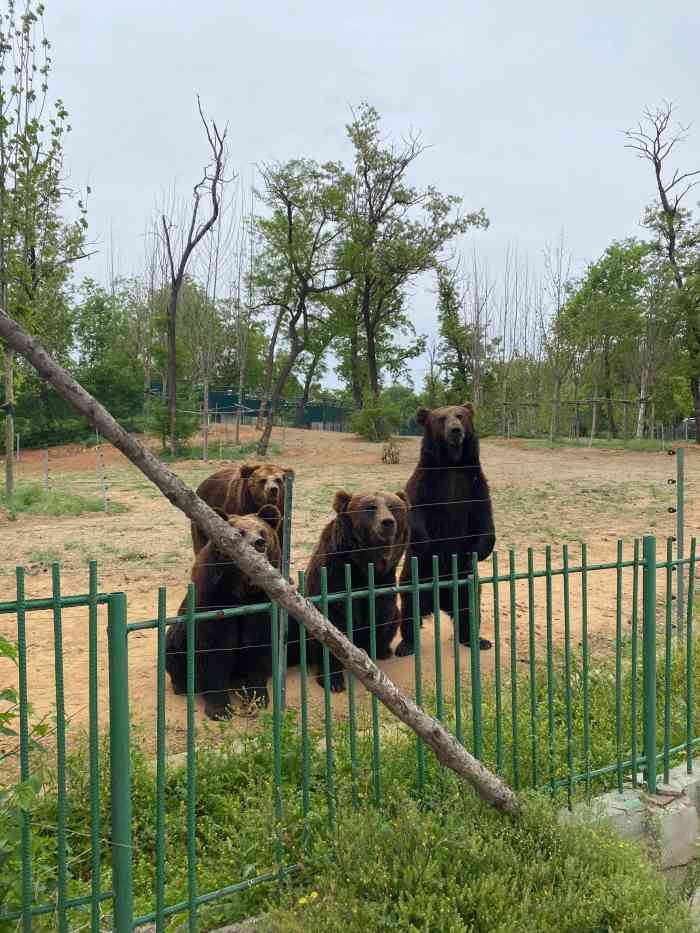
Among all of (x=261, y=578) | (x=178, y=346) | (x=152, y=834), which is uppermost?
(x=178, y=346)

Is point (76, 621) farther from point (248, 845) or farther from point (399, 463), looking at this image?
point (399, 463)

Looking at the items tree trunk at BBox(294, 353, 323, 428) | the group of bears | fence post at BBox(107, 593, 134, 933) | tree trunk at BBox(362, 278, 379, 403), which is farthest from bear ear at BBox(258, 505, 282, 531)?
tree trunk at BBox(294, 353, 323, 428)

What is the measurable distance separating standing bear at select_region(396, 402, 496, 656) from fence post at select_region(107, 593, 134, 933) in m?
4.03

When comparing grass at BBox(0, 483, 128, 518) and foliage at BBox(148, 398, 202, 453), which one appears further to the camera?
foliage at BBox(148, 398, 202, 453)

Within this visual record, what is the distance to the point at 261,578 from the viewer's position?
2.61 meters

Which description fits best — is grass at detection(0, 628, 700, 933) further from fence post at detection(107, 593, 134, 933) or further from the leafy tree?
the leafy tree

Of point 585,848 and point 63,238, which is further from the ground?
point 63,238

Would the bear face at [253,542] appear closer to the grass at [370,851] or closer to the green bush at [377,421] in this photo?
the grass at [370,851]

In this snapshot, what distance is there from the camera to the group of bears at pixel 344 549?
15.3 ft

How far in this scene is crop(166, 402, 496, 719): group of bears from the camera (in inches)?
183

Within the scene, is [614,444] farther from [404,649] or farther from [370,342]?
[404,649]

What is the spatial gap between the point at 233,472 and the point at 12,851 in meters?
4.76

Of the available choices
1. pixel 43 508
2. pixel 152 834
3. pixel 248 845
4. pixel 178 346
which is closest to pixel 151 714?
pixel 152 834

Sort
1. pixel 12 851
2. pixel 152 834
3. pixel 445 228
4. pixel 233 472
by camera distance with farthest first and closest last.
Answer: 1. pixel 445 228
2. pixel 233 472
3. pixel 152 834
4. pixel 12 851
